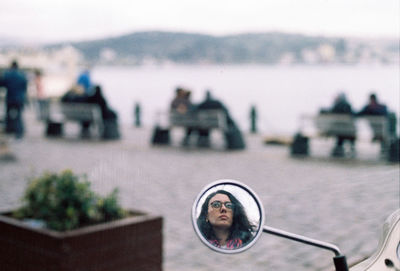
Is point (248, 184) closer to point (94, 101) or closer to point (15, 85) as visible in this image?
point (94, 101)

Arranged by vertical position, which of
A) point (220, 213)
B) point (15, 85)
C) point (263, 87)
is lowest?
point (263, 87)

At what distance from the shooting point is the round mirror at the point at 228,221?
5.41 feet

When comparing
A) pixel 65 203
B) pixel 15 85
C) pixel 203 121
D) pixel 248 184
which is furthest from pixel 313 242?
pixel 15 85

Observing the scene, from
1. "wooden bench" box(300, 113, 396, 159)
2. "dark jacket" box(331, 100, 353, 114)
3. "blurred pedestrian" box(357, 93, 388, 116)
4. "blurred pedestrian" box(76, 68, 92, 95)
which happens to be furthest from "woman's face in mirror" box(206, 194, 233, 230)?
"blurred pedestrian" box(76, 68, 92, 95)

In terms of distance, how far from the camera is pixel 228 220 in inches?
64.7

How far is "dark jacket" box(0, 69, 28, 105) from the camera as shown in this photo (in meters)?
14.5

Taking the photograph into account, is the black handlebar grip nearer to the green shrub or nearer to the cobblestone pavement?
the cobblestone pavement

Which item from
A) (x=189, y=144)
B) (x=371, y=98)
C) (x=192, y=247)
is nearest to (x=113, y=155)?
(x=189, y=144)

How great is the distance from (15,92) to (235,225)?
1386cm

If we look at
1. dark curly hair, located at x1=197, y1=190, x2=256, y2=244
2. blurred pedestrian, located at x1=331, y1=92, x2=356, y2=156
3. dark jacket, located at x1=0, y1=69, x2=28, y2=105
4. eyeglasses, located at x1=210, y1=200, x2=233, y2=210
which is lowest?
blurred pedestrian, located at x1=331, y1=92, x2=356, y2=156

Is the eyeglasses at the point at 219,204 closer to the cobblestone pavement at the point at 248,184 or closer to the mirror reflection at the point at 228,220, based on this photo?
the mirror reflection at the point at 228,220

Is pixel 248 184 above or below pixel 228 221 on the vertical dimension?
below

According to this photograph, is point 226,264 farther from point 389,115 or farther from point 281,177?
point 389,115

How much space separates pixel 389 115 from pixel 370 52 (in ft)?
29.6
